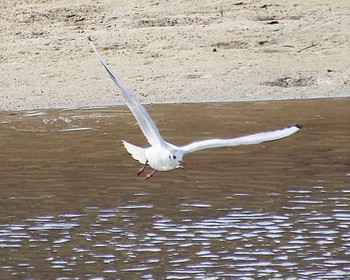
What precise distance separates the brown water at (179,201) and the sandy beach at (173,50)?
118 centimetres

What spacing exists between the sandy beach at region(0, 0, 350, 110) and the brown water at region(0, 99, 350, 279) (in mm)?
1178

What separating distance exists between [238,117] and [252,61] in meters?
2.43

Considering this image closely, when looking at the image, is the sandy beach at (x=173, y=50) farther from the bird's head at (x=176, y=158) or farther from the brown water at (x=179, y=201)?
the bird's head at (x=176, y=158)

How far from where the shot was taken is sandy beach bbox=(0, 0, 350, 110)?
14.8 meters

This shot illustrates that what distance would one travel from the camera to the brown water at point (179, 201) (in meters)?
8.18

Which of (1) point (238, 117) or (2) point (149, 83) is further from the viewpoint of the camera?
(2) point (149, 83)

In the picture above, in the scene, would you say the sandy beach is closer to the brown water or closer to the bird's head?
the brown water

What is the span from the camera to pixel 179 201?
32.2 feet

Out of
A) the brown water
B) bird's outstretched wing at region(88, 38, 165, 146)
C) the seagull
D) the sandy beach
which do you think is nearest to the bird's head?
the seagull

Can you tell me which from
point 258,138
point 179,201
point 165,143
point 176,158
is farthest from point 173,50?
point 258,138

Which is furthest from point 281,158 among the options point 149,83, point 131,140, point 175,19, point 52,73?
point 175,19

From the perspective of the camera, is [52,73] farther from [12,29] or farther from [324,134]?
[324,134]

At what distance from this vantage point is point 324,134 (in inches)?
477

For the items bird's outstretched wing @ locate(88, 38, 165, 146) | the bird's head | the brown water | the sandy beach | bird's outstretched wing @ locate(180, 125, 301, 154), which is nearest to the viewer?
bird's outstretched wing @ locate(180, 125, 301, 154)
